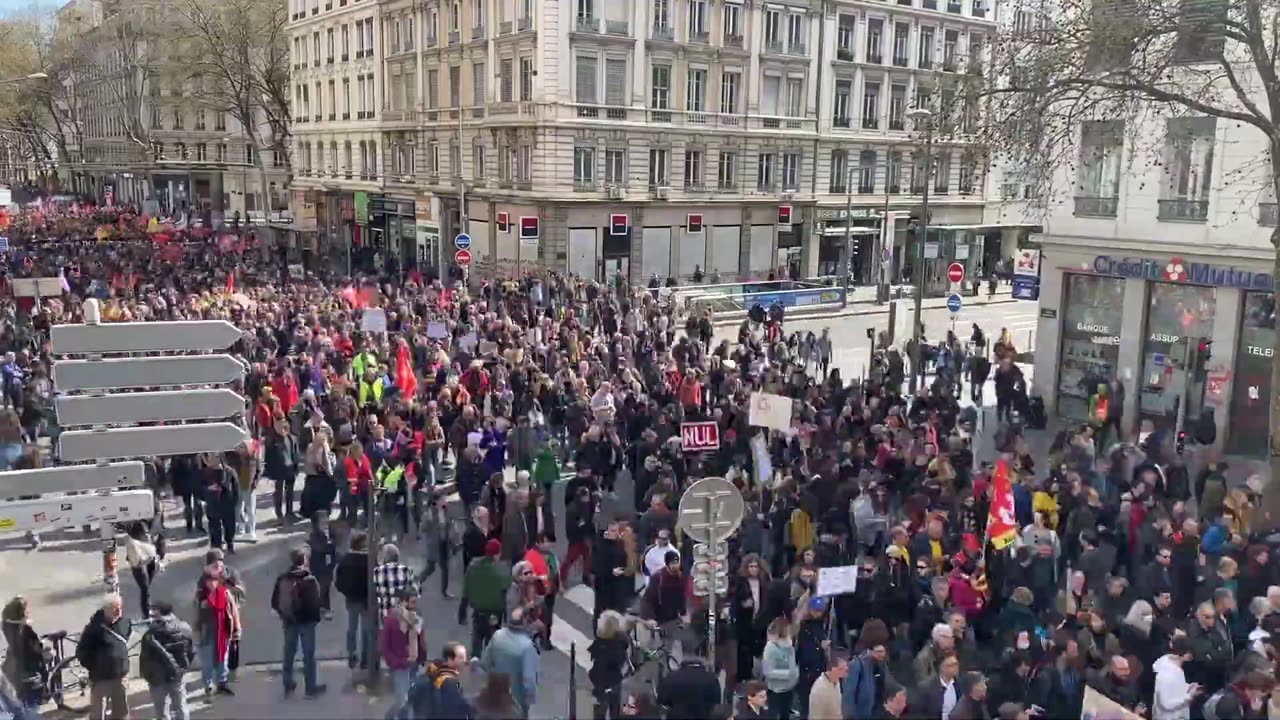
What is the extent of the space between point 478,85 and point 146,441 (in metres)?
38.6

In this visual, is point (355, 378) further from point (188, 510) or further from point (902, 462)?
point (902, 462)

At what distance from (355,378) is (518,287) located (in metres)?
14.0

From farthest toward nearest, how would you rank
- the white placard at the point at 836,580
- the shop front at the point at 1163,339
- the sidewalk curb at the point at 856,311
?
the sidewalk curb at the point at 856,311, the shop front at the point at 1163,339, the white placard at the point at 836,580

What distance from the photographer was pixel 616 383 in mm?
18266

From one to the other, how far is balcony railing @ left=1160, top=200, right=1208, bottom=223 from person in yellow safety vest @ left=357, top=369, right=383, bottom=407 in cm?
1473

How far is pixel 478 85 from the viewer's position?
45375 mm

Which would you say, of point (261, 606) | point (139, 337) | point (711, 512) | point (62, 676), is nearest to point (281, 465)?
point (261, 606)

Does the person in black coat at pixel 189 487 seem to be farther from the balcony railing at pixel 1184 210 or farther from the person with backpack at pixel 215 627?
the balcony railing at pixel 1184 210

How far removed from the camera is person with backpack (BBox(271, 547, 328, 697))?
383 inches

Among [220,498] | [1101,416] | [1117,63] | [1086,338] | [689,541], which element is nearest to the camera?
[689,541]

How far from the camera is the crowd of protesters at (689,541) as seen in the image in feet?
28.0

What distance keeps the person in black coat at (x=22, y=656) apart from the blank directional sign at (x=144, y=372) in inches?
81.7

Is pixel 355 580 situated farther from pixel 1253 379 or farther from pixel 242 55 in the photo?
pixel 242 55

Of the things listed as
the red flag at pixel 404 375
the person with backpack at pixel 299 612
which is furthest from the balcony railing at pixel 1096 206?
the person with backpack at pixel 299 612
